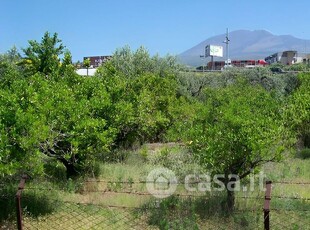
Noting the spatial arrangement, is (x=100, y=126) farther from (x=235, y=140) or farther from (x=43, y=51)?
(x=43, y=51)

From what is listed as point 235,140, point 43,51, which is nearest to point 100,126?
point 235,140

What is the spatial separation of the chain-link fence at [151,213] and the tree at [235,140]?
398mm

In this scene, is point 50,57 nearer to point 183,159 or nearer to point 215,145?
point 183,159

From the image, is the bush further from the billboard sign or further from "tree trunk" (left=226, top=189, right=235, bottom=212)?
the billboard sign

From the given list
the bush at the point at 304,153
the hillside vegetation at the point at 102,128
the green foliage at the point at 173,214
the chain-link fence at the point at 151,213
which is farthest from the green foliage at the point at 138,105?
the bush at the point at 304,153

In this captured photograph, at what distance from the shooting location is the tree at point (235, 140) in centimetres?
618

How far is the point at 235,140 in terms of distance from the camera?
6.28m

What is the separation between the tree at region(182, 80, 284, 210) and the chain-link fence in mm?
398

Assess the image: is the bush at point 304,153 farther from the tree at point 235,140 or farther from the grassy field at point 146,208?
the tree at point 235,140

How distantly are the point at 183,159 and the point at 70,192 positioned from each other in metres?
3.67

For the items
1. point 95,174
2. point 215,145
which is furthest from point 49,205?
point 215,145

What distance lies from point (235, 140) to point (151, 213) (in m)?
1.96

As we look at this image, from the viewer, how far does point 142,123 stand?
1181 cm

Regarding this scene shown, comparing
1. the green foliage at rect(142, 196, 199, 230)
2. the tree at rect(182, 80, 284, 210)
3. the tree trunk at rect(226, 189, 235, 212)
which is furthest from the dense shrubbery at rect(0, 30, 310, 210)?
the green foliage at rect(142, 196, 199, 230)
